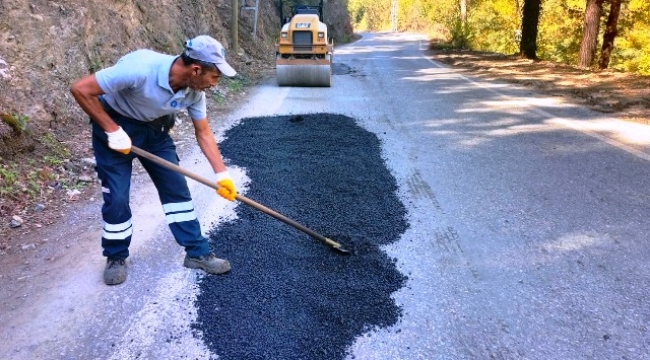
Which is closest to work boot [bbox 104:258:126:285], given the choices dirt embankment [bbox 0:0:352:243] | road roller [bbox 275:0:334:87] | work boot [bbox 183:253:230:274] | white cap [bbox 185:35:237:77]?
work boot [bbox 183:253:230:274]

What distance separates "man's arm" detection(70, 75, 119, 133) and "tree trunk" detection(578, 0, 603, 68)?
13256mm

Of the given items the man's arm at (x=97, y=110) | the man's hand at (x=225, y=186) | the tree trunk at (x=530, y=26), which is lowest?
the man's hand at (x=225, y=186)

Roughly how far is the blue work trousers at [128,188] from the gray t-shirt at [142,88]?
0.36ft

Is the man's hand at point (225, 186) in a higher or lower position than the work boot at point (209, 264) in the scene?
higher

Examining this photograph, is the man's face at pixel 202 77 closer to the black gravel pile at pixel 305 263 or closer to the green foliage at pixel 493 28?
the black gravel pile at pixel 305 263

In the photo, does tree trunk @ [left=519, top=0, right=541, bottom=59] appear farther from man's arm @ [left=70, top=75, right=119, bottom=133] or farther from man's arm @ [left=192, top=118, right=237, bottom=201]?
man's arm @ [left=70, top=75, right=119, bottom=133]

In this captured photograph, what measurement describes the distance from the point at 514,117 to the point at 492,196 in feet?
11.4

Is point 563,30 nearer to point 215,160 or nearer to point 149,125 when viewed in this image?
point 215,160

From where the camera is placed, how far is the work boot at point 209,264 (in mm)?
3033

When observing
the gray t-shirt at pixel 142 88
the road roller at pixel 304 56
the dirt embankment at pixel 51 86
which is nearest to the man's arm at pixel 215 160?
the gray t-shirt at pixel 142 88

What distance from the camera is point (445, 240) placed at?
11.5 feet

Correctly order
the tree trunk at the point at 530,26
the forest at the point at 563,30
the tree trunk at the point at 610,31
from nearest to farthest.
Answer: the forest at the point at 563,30 → the tree trunk at the point at 530,26 → the tree trunk at the point at 610,31

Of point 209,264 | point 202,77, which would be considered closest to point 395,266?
point 209,264

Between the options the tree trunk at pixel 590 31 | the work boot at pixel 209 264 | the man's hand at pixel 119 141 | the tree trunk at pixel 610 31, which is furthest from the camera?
the tree trunk at pixel 610 31
